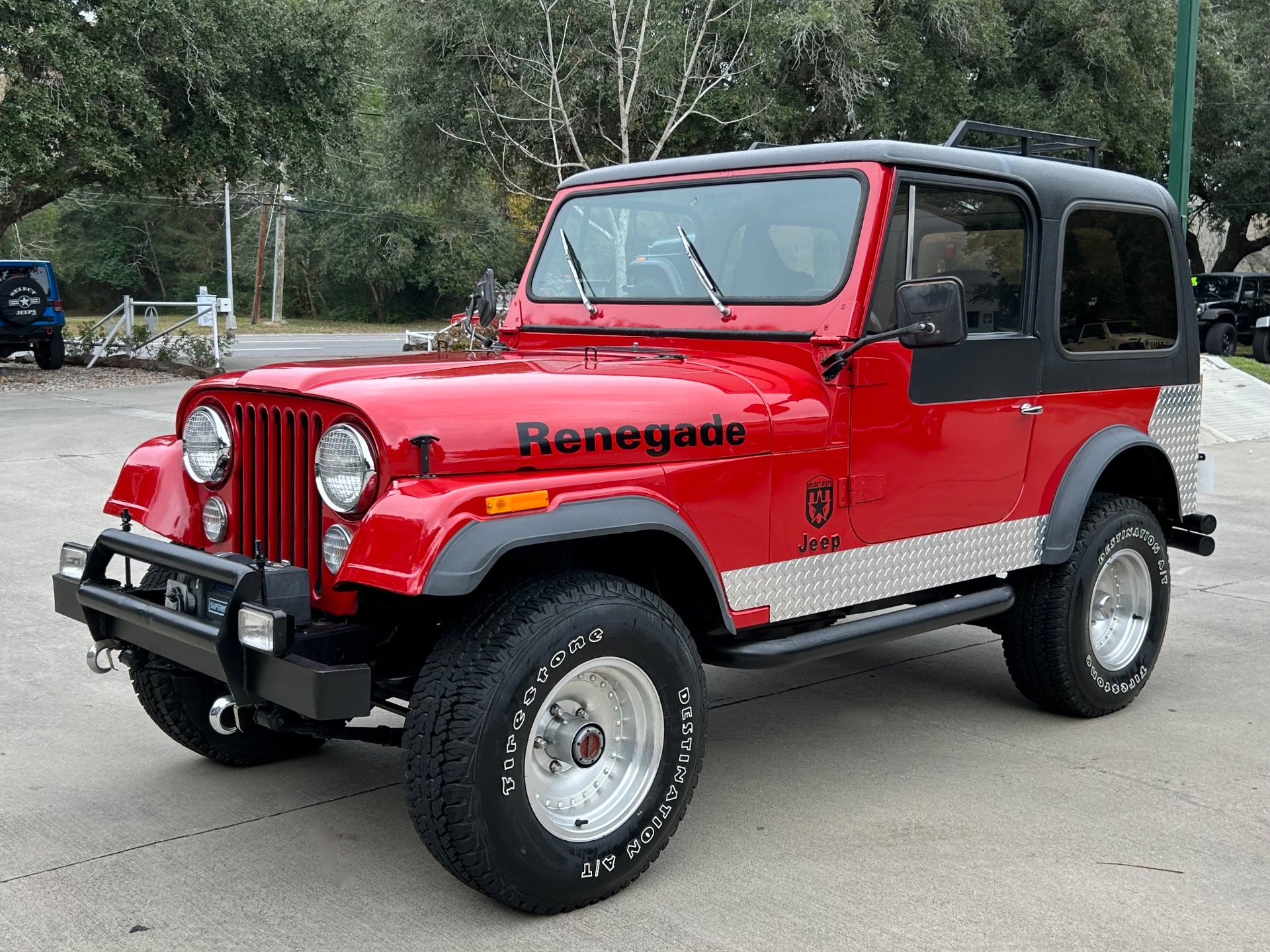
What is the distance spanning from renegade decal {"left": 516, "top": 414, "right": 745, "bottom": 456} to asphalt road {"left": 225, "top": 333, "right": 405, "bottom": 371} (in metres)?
20.1

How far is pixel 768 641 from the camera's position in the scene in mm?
3936

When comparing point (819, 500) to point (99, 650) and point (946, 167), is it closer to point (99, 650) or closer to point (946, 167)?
point (946, 167)

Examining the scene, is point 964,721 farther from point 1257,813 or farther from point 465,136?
point 465,136

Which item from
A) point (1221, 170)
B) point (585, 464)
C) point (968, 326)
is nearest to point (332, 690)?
point (585, 464)

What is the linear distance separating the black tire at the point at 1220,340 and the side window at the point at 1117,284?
1872 cm

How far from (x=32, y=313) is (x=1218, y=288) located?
22039 millimetres

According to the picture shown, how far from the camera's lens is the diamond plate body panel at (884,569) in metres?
3.89

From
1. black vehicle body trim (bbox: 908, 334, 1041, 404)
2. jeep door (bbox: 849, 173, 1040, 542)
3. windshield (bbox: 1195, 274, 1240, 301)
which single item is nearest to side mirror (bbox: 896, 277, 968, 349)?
jeep door (bbox: 849, 173, 1040, 542)

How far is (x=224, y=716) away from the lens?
156 inches

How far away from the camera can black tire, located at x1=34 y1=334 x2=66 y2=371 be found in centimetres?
2034

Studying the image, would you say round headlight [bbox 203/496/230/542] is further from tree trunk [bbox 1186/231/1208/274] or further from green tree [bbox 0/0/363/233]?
tree trunk [bbox 1186/231/1208/274]

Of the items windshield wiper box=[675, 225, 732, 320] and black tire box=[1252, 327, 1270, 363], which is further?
black tire box=[1252, 327, 1270, 363]

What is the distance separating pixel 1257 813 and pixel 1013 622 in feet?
3.66

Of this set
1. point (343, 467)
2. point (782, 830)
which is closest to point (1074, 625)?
point (782, 830)
